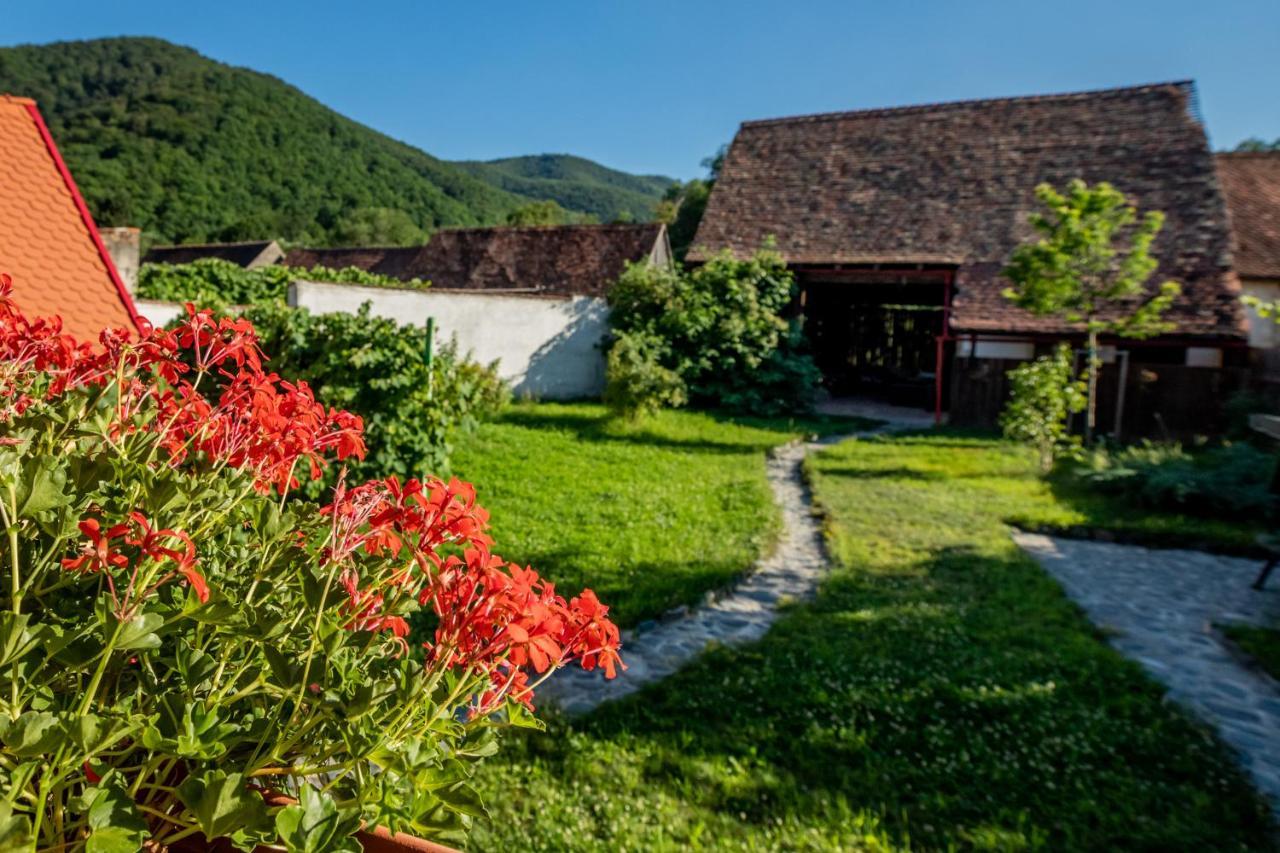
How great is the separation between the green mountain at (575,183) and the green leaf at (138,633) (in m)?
116

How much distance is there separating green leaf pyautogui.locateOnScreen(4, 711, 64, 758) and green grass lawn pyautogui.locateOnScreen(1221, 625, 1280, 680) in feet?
20.2

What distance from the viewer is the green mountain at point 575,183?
12712 cm

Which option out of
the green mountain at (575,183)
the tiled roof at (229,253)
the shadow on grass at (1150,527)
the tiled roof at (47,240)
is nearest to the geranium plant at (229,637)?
the tiled roof at (47,240)

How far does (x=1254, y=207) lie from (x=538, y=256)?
1942cm

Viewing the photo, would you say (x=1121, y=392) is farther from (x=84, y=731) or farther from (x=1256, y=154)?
(x=84, y=731)

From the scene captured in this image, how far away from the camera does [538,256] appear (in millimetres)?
23031

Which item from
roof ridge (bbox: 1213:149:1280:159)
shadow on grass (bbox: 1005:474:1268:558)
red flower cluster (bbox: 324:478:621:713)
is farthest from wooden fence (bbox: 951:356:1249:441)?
red flower cluster (bbox: 324:478:621:713)

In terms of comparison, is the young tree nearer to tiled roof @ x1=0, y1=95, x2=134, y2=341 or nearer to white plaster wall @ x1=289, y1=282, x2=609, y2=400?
white plaster wall @ x1=289, y1=282, x2=609, y2=400

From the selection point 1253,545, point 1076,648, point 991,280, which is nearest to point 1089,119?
point 991,280

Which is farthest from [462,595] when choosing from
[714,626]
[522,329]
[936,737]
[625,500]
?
[522,329]

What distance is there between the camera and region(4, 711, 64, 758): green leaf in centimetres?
72

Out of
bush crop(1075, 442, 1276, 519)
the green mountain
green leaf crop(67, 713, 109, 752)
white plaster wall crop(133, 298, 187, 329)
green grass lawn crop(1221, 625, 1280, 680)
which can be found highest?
the green mountain

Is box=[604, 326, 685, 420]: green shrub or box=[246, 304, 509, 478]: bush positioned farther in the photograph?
box=[604, 326, 685, 420]: green shrub

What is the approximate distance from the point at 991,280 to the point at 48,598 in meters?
18.3
